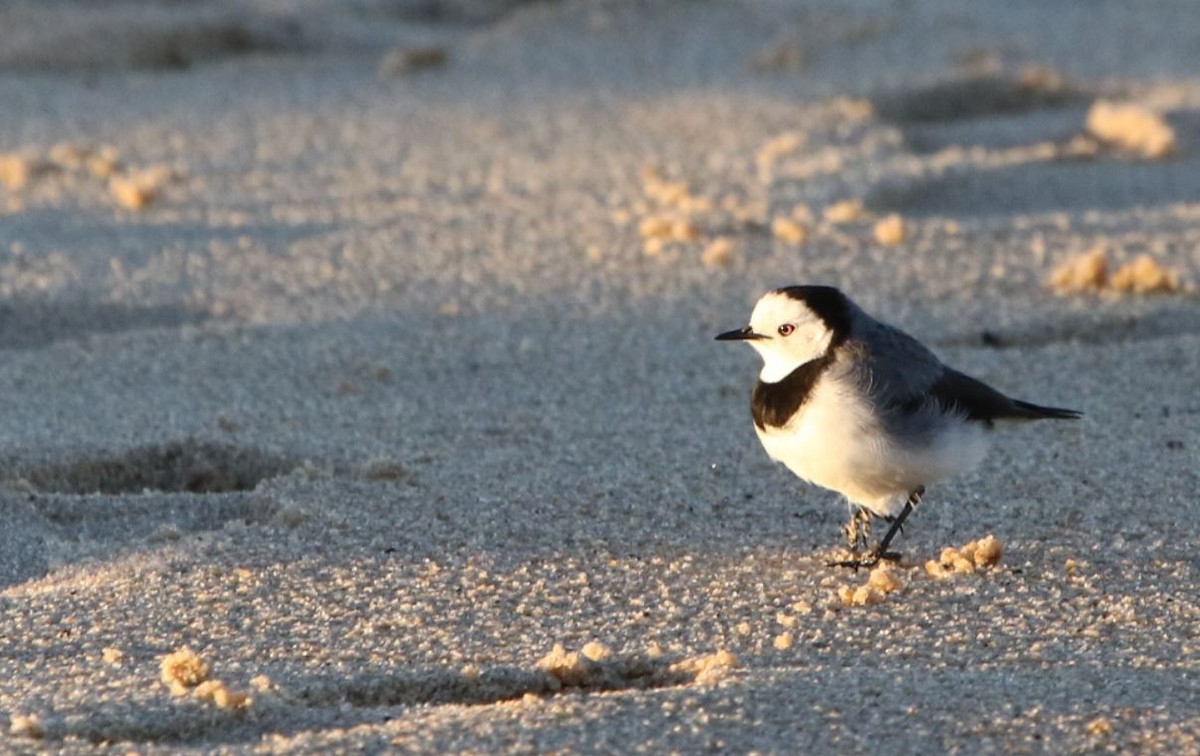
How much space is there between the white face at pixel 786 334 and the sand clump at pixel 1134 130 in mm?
4493

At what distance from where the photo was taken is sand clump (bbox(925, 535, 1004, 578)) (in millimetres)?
3812

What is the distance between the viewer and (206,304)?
5895mm

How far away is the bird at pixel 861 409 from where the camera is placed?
3.68 meters

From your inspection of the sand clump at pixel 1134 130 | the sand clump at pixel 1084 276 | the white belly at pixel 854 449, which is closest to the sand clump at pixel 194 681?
the white belly at pixel 854 449

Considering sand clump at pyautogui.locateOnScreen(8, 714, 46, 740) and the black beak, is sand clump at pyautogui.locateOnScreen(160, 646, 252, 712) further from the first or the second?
the black beak

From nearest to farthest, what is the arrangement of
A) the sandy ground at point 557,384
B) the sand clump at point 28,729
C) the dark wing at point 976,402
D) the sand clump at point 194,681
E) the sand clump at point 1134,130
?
the sand clump at point 28,729
the sand clump at point 194,681
the sandy ground at point 557,384
the dark wing at point 976,402
the sand clump at point 1134,130

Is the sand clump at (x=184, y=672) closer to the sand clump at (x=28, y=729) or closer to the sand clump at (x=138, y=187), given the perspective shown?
the sand clump at (x=28, y=729)

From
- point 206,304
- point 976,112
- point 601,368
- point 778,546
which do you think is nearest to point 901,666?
point 778,546

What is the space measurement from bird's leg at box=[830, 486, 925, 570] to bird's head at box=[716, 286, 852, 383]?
1.15 feet

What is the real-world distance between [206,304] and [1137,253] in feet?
9.91

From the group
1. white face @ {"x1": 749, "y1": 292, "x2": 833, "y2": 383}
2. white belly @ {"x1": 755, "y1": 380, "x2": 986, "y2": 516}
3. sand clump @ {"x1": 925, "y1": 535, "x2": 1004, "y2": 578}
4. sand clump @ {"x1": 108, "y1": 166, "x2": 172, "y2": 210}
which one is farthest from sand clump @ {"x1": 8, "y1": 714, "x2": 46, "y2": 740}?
sand clump @ {"x1": 108, "y1": 166, "x2": 172, "y2": 210}

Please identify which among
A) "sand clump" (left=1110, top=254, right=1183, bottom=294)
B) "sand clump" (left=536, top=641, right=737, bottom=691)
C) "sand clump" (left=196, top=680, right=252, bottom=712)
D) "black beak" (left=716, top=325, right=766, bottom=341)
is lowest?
"sand clump" (left=536, top=641, right=737, bottom=691)

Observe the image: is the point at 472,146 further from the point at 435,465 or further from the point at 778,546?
the point at 778,546

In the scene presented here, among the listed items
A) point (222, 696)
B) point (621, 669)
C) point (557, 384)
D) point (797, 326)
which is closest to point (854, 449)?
point (797, 326)
